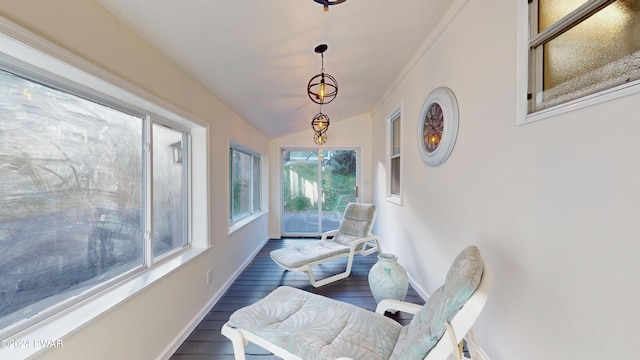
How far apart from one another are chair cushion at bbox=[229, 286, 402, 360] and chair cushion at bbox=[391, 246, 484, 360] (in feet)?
0.71

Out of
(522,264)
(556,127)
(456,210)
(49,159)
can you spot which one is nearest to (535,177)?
(556,127)

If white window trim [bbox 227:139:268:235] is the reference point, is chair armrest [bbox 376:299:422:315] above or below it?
below

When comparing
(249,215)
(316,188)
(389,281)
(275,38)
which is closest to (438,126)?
(389,281)

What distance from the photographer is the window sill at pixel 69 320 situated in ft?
3.26

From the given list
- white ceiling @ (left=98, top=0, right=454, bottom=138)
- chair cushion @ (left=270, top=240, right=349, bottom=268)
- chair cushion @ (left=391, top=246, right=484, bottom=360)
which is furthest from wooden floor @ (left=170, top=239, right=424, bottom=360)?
white ceiling @ (left=98, top=0, right=454, bottom=138)

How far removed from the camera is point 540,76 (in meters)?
1.22

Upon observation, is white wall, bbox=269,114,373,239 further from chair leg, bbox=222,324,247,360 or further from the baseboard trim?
chair leg, bbox=222,324,247,360

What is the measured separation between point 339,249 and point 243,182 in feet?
6.50

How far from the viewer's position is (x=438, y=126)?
223cm

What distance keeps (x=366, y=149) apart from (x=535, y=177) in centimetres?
406

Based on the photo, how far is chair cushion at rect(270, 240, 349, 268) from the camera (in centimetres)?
284

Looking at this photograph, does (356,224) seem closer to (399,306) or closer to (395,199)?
(395,199)

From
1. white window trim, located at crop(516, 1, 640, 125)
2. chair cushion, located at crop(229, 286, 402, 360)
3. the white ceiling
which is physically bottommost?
chair cushion, located at crop(229, 286, 402, 360)

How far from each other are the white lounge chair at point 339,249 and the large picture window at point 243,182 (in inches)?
41.7
